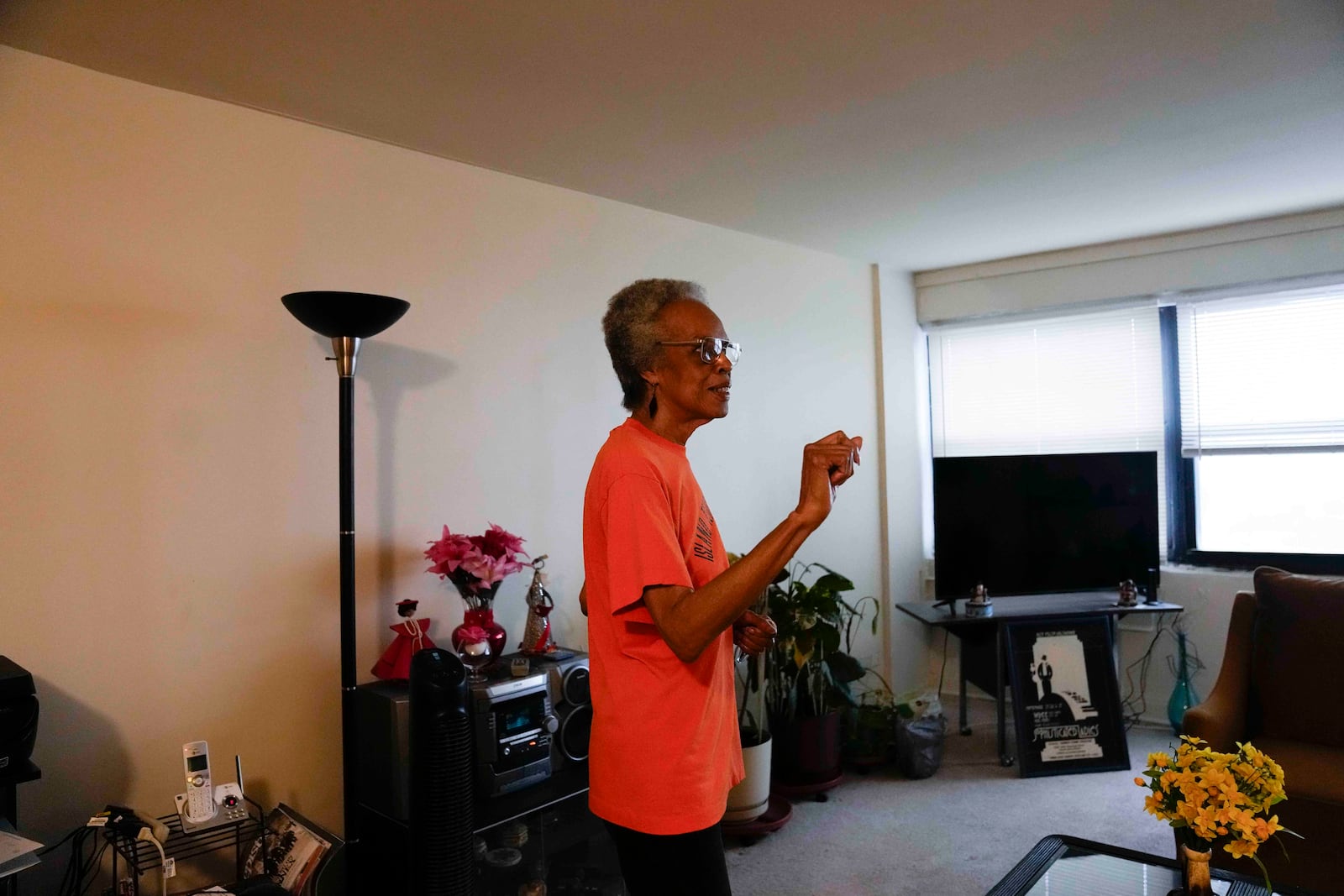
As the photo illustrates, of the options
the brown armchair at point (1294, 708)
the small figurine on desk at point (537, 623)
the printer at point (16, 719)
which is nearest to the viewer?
the printer at point (16, 719)

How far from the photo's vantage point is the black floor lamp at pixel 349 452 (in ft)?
7.14

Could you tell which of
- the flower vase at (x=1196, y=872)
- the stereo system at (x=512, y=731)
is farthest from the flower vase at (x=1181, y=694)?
the stereo system at (x=512, y=731)

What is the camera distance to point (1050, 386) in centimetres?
465

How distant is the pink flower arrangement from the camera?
2514 mm

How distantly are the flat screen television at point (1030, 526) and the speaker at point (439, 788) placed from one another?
105 inches

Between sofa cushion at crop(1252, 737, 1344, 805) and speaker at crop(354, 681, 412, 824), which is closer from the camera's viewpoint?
speaker at crop(354, 681, 412, 824)

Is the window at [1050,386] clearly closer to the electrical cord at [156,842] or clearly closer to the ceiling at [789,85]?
the ceiling at [789,85]

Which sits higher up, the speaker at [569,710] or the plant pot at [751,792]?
the speaker at [569,710]

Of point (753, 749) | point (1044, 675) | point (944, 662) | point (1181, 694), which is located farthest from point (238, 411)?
point (1181, 694)

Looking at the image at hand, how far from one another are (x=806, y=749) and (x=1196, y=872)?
189 cm

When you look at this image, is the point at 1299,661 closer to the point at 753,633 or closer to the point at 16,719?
the point at 753,633

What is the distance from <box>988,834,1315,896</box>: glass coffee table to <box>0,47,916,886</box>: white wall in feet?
5.48

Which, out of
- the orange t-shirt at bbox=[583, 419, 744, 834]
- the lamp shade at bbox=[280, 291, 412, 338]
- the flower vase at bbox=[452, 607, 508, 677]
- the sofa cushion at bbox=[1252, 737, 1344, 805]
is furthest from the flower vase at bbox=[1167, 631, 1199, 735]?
the lamp shade at bbox=[280, 291, 412, 338]

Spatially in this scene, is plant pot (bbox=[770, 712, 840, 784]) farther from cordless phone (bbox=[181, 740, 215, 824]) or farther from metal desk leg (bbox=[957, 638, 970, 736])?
cordless phone (bbox=[181, 740, 215, 824])
